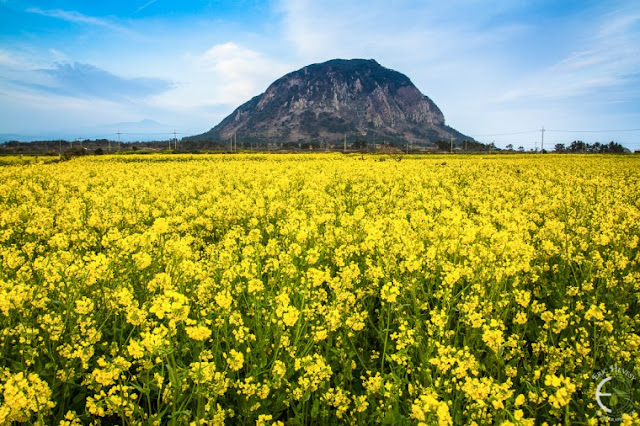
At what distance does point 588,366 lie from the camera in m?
3.39

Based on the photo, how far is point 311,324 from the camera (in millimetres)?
3760

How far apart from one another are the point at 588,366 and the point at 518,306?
4.28 feet

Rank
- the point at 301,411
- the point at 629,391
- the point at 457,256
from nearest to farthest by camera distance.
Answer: the point at 629,391 → the point at 301,411 → the point at 457,256

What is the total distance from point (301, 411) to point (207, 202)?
23.7ft

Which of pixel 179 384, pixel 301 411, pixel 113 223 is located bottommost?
pixel 301 411

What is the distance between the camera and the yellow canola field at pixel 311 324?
2.65 metres

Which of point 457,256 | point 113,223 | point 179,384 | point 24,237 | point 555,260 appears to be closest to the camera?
point 179,384

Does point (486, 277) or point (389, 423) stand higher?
point (486, 277)

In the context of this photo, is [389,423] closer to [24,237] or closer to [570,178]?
[24,237]

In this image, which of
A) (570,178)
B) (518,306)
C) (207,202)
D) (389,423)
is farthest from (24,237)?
(570,178)

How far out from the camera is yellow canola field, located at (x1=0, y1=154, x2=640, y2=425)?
104 inches

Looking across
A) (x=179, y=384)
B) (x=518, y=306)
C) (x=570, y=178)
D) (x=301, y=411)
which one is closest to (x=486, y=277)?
(x=518, y=306)

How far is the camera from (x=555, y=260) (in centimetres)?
626

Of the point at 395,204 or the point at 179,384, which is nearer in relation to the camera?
the point at 179,384
